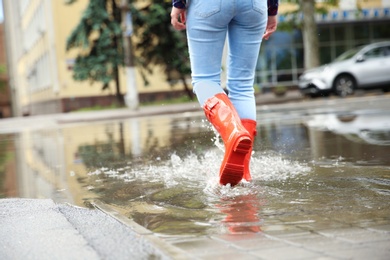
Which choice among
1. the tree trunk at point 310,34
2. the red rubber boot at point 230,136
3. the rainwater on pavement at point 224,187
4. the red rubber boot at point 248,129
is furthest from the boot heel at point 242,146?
the tree trunk at point 310,34

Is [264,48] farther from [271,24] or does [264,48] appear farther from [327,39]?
[271,24]

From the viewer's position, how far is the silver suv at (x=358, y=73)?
85.5 feet

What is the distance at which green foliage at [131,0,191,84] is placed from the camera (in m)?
33.5

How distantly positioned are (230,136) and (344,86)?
22043 millimetres

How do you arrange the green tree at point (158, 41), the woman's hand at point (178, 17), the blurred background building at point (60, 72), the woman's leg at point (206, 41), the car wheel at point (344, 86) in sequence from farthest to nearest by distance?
1. the blurred background building at point (60, 72)
2. the green tree at point (158, 41)
3. the car wheel at point (344, 86)
4. the woman's hand at point (178, 17)
5. the woman's leg at point (206, 41)

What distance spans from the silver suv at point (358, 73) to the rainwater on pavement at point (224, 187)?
16.0m

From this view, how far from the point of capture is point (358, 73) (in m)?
26.1

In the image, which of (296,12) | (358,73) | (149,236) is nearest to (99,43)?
(296,12)

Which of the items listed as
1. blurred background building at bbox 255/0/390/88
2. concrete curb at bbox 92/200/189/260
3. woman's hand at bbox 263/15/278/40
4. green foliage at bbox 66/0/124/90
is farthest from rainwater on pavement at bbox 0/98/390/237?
blurred background building at bbox 255/0/390/88

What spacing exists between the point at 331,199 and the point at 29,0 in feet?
173

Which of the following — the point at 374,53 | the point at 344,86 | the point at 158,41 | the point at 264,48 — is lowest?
the point at 344,86

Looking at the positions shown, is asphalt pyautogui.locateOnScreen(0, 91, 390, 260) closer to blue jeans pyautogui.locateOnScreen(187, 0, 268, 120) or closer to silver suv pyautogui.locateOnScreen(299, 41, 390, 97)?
blue jeans pyautogui.locateOnScreen(187, 0, 268, 120)

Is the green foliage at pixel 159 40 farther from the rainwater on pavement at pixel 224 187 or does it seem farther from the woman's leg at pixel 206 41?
the woman's leg at pixel 206 41

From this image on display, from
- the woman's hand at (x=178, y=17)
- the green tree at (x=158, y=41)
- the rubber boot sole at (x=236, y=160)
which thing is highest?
the green tree at (x=158, y=41)
